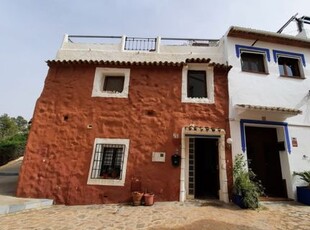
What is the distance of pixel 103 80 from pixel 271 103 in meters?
7.47

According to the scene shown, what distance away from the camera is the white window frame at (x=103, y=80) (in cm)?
840

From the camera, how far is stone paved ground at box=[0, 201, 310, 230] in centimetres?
482

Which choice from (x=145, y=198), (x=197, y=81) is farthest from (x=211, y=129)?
(x=145, y=198)

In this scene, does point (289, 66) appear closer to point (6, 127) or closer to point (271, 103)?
point (271, 103)

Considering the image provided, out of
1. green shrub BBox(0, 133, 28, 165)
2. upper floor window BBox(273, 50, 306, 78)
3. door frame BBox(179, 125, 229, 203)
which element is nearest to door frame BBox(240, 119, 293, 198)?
door frame BBox(179, 125, 229, 203)

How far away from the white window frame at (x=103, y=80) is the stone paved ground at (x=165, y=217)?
14.3 ft

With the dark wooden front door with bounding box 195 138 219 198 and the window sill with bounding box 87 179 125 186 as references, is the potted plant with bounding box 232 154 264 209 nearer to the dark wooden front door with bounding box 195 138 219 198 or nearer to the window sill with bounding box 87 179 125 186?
the dark wooden front door with bounding box 195 138 219 198

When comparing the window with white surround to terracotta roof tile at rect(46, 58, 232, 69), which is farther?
the window with white surround

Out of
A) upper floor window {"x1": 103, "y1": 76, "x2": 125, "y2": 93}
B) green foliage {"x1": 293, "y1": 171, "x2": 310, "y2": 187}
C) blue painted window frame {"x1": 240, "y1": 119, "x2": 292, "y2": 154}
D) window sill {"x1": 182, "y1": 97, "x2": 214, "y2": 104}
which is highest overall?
upper floor window {"x1": 103, "y1": 76, "x2": 125, "y2": 93}

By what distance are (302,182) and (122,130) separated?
24.0 ft

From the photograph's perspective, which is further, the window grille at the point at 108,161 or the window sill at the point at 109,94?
the window sill at the point at 109,94

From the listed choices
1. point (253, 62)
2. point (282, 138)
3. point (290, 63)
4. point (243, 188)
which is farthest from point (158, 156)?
point (290, 63)

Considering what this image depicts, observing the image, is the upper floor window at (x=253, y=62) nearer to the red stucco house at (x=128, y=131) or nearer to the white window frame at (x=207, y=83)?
the red stucco house at (x=128, y=131)

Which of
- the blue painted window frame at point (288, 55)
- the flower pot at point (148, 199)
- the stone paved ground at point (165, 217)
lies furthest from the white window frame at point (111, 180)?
the blue painted window frame at point (288, 55)
